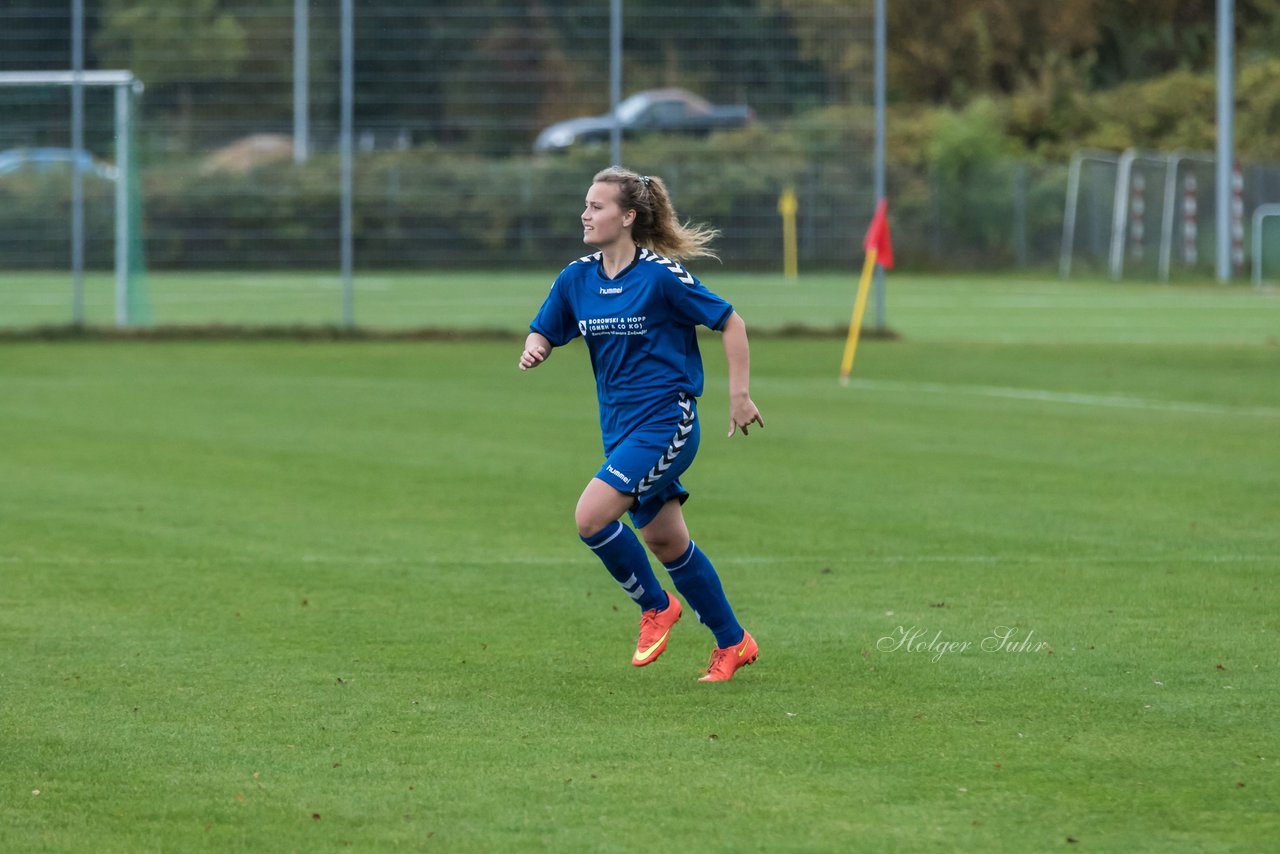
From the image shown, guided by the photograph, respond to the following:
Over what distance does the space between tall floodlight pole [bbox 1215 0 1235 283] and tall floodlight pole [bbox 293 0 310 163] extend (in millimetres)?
19586

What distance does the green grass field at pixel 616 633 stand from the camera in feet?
17.9

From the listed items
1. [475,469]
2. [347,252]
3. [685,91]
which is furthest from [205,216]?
[475,469]

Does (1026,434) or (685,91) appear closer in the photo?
(1026,434)

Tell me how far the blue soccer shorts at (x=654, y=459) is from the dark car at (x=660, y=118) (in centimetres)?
1856

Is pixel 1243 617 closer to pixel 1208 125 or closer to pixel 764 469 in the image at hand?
pixel 764 469

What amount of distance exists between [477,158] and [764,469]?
13939 mm

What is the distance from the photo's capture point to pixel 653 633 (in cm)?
736

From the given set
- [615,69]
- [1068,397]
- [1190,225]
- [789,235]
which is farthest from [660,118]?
[1190,225]

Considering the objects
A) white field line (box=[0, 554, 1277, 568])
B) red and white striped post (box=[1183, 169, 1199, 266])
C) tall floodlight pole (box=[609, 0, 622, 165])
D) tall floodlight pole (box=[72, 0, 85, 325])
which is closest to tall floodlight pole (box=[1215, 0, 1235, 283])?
red and white striped post (box=[1183, 169, 1199, 266])

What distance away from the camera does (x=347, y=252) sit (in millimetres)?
25703

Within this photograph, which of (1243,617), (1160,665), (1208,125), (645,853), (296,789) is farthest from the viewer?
(1208,125)

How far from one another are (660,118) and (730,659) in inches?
747

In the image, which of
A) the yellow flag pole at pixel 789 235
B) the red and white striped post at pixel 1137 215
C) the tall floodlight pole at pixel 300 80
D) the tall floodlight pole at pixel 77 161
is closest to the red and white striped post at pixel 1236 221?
the red and white striped post at pixel 1137 215

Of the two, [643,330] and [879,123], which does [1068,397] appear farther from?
[643,330]
